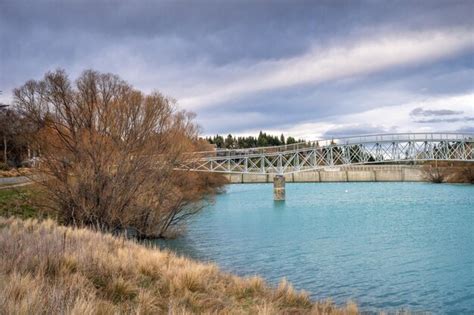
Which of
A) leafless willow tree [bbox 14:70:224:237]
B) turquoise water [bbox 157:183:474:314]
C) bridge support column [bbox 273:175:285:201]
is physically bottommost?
turquoise water [bbox 157:183:474:314]

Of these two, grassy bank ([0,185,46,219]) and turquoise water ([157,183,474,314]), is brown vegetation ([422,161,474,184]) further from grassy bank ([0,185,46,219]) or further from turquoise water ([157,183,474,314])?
grassy bank ([0,185,46,219])

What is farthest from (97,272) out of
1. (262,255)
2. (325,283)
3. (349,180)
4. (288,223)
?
(349,180)

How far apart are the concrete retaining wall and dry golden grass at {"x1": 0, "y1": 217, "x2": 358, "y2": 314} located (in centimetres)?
12175

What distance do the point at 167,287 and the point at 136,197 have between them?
16.9m

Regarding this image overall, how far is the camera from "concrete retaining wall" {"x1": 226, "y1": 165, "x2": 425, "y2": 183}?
130500 millimetres

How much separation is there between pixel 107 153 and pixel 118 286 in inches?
684

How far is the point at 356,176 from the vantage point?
456 feet

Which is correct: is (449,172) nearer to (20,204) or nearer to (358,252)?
(358,252)

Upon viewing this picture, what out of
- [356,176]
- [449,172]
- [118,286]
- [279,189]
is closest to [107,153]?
[118,286]

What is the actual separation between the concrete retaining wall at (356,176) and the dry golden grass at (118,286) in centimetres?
12175

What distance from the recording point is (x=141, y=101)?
32.2 m

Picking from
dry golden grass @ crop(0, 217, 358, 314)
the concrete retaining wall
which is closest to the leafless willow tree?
dry golden grass @ crop(0, 217, 358, 314)

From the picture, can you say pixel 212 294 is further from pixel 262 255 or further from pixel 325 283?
pixel 262 255

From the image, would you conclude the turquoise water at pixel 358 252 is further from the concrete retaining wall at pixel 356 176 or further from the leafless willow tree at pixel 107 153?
the concrete retaining wall at pixel 356 176
